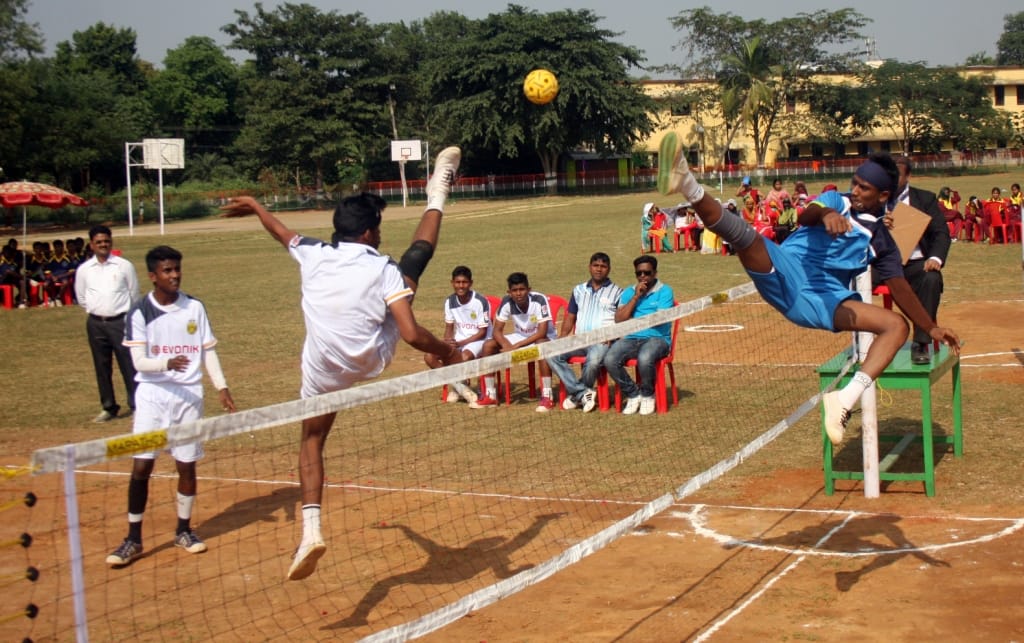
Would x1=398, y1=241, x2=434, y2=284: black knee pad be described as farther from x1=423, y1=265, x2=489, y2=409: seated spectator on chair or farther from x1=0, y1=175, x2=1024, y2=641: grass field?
x1=423, y1=265, x2=489, y2=409: seated spectator on chair

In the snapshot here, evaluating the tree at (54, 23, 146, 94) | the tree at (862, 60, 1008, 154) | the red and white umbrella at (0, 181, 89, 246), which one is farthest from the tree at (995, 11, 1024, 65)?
the red and white umbrella at (0, 181, 89, 246)

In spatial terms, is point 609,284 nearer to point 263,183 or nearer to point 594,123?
point 594,123

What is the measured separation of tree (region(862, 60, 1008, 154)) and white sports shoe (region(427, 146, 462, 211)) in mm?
77097

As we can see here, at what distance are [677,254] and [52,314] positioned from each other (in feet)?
53.6

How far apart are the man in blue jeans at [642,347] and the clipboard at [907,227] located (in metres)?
3.13

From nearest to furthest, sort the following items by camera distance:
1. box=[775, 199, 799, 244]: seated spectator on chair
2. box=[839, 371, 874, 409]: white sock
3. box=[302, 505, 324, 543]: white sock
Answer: box=[302, 505, 324, 543]: white sock
box=[839, 371, 874, 409]: white sock
box=[775, 199, 799, 244]: seated spectator on chair

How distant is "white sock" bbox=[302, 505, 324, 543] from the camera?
6.14 m

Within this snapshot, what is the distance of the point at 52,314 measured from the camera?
23.8m

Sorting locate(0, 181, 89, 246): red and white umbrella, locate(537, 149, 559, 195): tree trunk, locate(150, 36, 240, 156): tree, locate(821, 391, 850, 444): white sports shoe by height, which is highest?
locate(150, 36, 240, 156): tree

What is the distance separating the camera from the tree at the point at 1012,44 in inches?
5782

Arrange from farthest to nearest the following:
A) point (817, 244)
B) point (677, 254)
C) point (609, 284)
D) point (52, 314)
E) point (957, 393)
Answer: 1. point (677, 254)
2. point (52, 314)
3. point (609, 284)
4. point (957, 393)
5. point (817, 244)

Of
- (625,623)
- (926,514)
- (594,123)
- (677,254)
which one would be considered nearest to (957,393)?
(926,514)

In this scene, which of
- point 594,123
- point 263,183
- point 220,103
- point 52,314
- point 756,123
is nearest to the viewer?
point 52,314

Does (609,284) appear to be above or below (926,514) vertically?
above
